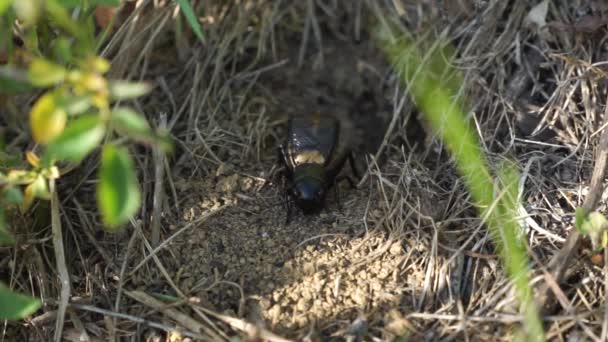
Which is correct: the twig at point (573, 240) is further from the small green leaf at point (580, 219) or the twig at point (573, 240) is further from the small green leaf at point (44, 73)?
the small green leaf at point (44, 73)

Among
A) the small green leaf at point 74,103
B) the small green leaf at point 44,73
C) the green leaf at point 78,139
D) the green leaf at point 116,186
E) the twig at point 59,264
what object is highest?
the small green leaf at point 44,73

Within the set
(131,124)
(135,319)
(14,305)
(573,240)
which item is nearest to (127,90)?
(131,124)

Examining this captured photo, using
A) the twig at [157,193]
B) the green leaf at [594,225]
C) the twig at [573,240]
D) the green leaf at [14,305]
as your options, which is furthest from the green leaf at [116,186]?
the green leaf at [594,225]

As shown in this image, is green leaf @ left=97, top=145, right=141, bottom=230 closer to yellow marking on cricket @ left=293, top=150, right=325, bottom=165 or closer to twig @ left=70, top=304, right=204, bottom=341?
twig @ left=70, top=304, right=204, bottom=341

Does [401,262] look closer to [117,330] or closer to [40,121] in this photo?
[117,330]

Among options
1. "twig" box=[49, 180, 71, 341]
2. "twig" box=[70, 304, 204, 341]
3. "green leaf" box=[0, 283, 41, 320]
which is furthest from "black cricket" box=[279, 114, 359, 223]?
"green leaf" box=[0, 283, 41, 320]

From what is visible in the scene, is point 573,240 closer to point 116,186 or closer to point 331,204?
point 331,204
